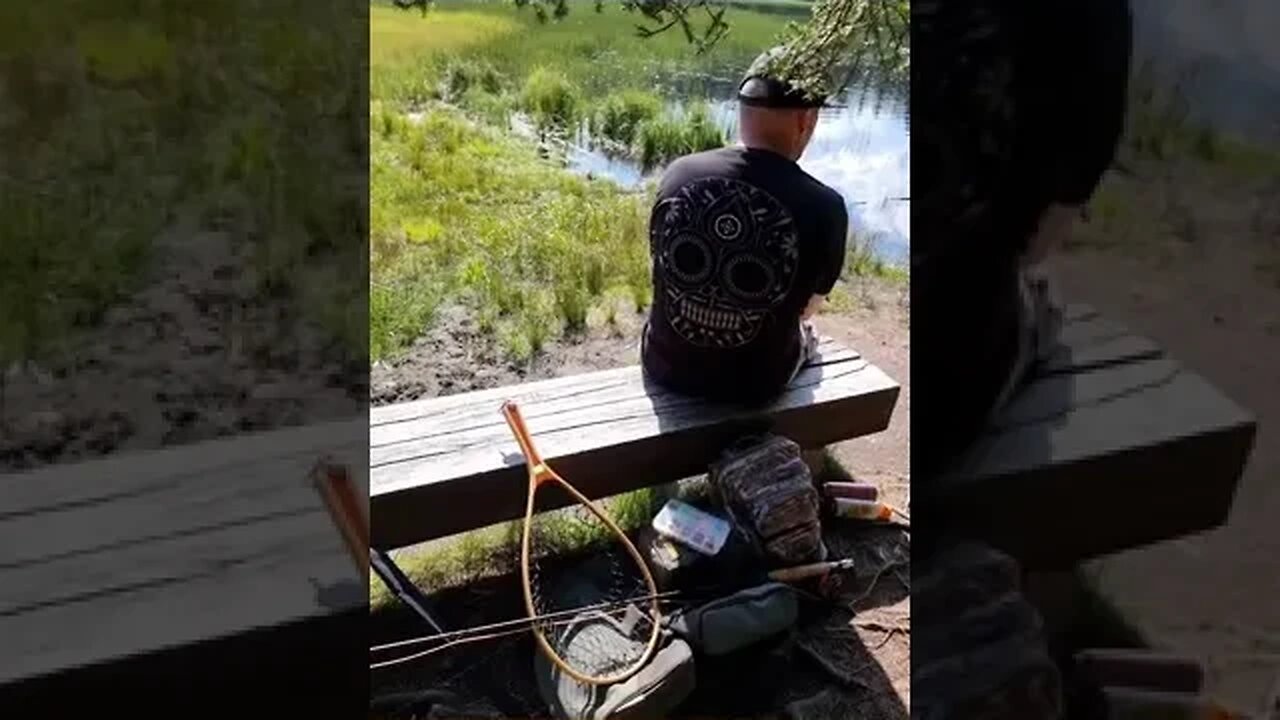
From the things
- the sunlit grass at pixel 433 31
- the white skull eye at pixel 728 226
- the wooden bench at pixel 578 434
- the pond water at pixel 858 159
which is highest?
the sunlit grass at pixel 433 31

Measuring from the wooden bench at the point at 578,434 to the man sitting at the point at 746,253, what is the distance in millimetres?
55

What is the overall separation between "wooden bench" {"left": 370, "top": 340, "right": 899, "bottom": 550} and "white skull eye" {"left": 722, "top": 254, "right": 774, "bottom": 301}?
209 mm

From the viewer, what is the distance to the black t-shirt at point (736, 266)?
1.95m

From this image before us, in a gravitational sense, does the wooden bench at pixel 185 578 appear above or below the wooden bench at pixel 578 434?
above

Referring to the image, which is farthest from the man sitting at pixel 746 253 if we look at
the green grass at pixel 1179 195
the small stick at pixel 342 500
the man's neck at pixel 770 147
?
the small stick at pixel 342 500

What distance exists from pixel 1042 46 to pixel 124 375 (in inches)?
33.8

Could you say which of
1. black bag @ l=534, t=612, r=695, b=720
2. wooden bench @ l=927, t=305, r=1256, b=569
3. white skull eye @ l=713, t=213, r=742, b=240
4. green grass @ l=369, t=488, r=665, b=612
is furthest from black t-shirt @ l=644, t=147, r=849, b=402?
wooden bench @ l=927, t=305, r=1256, b=569

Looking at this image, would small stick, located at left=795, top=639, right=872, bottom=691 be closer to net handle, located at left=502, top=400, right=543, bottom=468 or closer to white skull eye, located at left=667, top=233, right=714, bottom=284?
net handle, located at left=502, top=400, right=543, bottom=468

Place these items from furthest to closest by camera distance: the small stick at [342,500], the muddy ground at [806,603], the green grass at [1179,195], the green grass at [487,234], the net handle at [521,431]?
the green grass at [487,234] < the net handle at [521,431] < the muddy ground at [806,603] < the small stick at [342,500] < the green grass at [1179,195]

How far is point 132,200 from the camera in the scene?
1.09 m

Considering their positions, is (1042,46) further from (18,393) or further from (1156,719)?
(18,393)

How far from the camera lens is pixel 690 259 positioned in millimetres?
2027

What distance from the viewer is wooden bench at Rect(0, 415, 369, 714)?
43.1 inches

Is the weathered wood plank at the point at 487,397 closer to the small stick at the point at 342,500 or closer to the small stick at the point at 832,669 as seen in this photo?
the small stick at the point at 832,669
